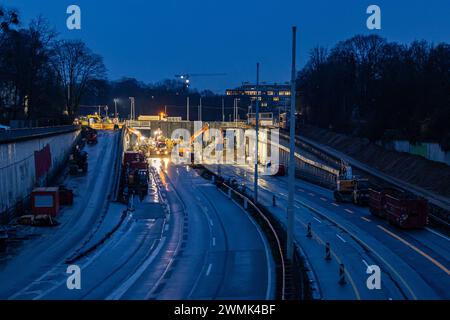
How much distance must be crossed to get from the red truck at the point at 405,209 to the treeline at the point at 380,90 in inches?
787

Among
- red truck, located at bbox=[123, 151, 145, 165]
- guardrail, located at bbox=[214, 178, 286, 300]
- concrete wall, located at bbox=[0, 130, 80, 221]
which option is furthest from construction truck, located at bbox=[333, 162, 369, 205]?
red truck, located at bbox=[123, 151, 145, 165]

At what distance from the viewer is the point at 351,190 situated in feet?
149

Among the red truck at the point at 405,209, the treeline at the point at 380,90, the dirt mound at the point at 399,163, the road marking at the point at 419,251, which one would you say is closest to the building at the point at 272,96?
the treeline at the point at 380,90

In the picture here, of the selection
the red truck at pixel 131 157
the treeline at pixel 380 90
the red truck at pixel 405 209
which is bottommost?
the red truck at pixel 405 209

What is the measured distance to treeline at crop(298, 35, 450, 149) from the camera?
64.3m

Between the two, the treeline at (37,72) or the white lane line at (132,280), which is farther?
the treeline at (37,72)

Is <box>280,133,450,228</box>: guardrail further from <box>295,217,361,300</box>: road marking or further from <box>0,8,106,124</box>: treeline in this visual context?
<box>0,8,106,124</box>: treeline

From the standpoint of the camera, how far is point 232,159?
10088 cm

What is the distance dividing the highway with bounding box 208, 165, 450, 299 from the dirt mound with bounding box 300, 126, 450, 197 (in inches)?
451

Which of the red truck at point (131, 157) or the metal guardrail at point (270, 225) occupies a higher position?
the red truck at point (131, 157)

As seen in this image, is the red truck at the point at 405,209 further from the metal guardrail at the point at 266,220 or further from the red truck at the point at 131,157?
the red truck at the point at 131,157

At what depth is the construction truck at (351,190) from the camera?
143ft
